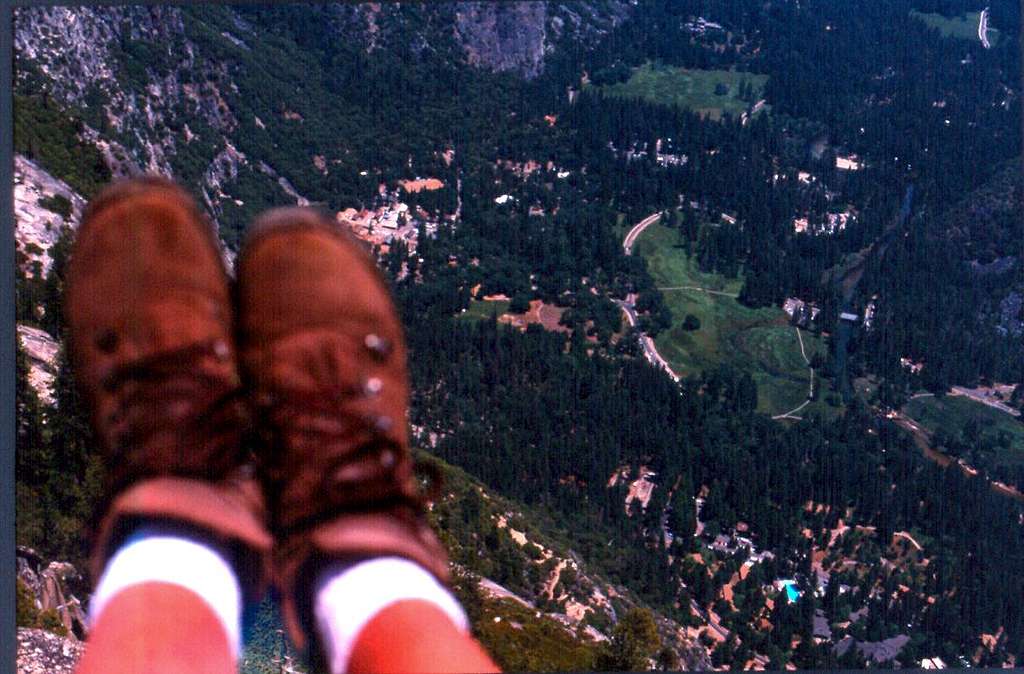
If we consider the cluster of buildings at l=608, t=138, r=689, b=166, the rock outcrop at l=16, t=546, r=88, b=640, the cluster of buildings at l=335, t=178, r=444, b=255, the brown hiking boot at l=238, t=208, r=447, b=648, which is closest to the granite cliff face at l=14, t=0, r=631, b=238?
the cluster of buildings at l=335, t=178, r=444, b=255

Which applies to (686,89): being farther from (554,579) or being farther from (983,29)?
(554,579)

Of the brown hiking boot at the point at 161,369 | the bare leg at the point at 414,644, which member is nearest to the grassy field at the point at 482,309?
the brown hiking boot at the point at 161,369

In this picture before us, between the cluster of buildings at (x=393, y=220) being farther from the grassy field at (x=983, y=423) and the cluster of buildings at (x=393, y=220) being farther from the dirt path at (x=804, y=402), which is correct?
the grassy field at (x=983, y=423)

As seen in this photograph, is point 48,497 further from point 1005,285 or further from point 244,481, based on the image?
point 1005,285

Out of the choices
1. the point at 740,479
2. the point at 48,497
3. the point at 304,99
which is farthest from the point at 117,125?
the point at 740,479

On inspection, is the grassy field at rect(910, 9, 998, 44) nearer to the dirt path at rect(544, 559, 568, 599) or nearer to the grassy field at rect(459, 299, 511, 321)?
the grassy field at rect(459, 299, 511, 321)
